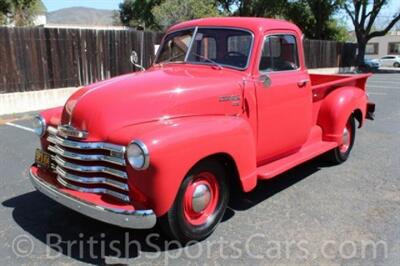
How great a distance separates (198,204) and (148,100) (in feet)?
3.36

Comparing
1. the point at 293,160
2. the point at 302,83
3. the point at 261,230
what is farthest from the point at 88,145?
the point at 302,83

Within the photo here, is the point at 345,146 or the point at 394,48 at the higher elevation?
the point at 394,48

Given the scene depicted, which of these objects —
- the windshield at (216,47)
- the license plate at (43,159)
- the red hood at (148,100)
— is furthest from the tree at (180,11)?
the license plate at (43,159)

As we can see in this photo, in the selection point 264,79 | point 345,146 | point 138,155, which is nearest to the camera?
point 138,155

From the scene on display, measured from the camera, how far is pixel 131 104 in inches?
150

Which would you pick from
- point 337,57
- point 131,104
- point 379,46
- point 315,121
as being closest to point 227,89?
point 131,104

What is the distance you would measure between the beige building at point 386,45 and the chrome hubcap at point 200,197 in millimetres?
65708

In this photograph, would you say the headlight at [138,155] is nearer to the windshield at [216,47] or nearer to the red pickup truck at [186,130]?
the red pickup truck at [186,130]

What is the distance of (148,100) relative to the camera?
387cm

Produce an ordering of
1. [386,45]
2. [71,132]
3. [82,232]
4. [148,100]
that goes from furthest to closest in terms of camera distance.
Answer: [386,45], [82,232], [148,100], [71,132]

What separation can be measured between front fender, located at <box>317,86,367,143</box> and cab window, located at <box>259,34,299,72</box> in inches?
39.8

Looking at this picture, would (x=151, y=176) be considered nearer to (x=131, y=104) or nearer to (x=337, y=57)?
(x=131, y=104)

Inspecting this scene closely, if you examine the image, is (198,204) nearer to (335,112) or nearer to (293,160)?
(293,160)

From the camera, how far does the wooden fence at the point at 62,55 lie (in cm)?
1089
